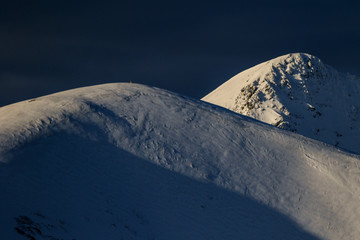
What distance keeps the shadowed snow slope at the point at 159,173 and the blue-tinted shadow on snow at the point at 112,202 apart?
42mm

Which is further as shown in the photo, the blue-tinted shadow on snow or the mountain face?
the mountain face

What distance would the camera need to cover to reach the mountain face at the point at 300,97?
293ft

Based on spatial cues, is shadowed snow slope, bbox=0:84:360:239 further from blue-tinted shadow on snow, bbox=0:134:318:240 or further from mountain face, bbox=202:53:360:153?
mountain face, bbox=202:53:360:153

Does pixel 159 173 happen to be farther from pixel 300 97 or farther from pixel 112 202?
pixel 300 97

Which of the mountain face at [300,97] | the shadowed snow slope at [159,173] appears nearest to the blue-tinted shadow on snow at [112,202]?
the shadowed snow slope at [159,173]

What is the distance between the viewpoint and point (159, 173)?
17.8 meters

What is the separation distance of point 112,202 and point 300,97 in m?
89.2

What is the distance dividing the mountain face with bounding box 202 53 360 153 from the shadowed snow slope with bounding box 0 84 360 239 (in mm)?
61673

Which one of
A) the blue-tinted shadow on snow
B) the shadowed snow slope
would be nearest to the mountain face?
the shadowed snow slope

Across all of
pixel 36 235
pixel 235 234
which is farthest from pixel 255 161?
pixel 36 235

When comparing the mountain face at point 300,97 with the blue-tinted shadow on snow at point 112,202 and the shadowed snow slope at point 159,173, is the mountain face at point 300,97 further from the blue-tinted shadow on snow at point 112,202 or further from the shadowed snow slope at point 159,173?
the blue-tinted shadow on snow at point 112,202

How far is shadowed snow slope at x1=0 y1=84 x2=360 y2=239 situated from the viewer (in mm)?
14383

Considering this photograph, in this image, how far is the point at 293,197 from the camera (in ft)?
63.8

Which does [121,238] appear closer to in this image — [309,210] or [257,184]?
[257,184]
